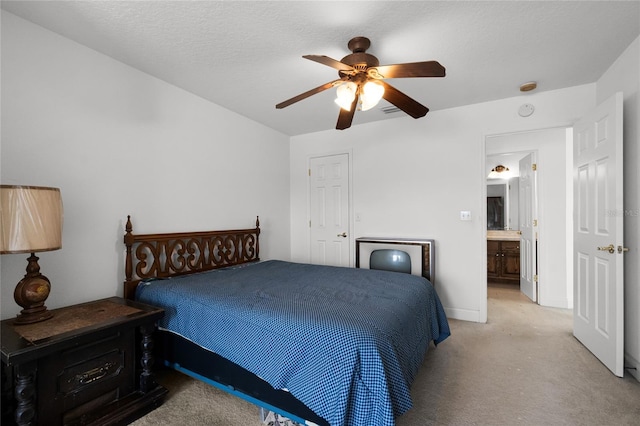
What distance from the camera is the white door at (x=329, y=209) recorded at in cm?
434

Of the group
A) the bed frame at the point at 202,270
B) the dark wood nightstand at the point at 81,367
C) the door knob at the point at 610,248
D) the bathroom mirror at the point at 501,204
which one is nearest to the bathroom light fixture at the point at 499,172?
the bathroom mirror at the point at 501,204

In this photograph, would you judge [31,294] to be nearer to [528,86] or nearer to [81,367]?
[81,367]

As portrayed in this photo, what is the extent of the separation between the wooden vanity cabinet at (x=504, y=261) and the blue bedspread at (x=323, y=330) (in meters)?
3.40

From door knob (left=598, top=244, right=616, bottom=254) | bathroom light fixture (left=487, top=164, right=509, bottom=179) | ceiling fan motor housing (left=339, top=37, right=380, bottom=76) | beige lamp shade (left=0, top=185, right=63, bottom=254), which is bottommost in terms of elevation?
door knob (left=598, top=244, right=616, bottom=254)

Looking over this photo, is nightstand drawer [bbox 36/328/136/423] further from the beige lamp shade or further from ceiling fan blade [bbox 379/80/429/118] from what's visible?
ceiling fan blade [bbox 379/80/429/118]

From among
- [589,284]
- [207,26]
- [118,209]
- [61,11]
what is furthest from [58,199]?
[589,284]

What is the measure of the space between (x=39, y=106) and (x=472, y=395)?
363 centimetres

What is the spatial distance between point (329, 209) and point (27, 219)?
3378 millimetres

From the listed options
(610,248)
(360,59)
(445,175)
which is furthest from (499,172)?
(360,59)

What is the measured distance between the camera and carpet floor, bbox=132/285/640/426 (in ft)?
6.00

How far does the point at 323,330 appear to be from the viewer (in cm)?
152

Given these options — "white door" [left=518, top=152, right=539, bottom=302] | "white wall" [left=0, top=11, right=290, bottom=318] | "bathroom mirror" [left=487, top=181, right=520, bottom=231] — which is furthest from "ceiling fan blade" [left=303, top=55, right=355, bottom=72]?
"bathroom mirror" [left=487, top=181, right=520, bottom=231]

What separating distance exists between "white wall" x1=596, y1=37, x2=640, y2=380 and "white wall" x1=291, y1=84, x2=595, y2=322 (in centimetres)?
68

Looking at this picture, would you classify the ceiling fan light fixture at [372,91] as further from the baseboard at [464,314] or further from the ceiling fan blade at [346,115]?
the baseboard at [464,314]
